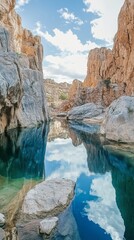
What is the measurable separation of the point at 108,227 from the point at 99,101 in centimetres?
6281

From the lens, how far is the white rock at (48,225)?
24.4 ft

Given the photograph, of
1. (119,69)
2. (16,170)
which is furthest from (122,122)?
(119,69)

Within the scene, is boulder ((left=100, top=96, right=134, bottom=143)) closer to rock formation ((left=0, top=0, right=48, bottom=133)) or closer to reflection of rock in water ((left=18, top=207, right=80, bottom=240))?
rock formation ((left=0, top=0, right=48, bottom=133))

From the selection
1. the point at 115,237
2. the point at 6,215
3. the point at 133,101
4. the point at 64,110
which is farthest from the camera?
the point at 64,110

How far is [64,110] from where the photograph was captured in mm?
75000

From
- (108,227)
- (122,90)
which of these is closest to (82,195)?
(108,227)

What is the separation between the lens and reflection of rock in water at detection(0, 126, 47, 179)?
14.4m

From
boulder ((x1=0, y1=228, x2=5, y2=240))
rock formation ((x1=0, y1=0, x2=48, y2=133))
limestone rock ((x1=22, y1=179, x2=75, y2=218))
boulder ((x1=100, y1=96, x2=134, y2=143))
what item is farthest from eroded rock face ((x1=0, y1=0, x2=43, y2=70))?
boulder ((x1=0, y1=228, x2=5, y2=240))

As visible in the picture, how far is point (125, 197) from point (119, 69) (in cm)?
6325

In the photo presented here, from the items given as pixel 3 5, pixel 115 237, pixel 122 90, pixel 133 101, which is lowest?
pixel 115 237

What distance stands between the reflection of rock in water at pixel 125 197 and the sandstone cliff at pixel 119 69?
4488 cm

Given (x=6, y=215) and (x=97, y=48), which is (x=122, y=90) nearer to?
(x=97, y=48)

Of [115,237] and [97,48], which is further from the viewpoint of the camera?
[97,48]

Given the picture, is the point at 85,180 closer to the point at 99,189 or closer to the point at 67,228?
the point at 99,189
